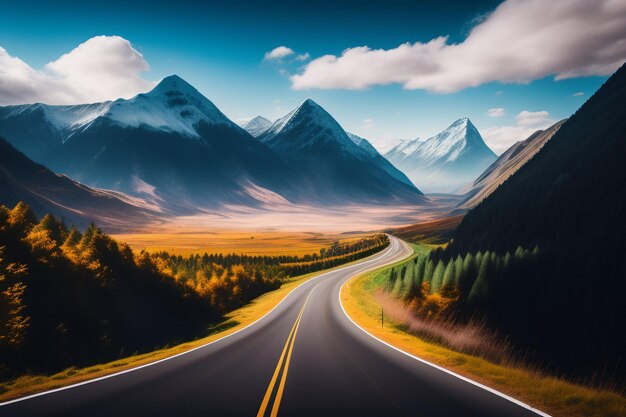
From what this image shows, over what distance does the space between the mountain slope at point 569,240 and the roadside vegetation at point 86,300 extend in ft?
102

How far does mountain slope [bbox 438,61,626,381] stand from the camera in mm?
26516

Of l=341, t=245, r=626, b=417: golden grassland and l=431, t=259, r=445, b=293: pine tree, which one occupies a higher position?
l=341, t=245, r=626, b=417: golden grassland

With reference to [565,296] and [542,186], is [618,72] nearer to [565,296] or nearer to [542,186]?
[542,186]

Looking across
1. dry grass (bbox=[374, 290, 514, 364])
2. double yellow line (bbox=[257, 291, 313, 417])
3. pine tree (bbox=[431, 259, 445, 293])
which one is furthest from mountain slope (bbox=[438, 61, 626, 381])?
double yellow line (bbox=[257, 291, 313, 417])

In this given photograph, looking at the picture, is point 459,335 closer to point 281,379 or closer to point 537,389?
point 537,389

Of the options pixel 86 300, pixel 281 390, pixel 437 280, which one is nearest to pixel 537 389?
pixel 281 390

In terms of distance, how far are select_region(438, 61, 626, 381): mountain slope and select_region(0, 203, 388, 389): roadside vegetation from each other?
3099 cm

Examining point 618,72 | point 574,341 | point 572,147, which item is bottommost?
point 574,341

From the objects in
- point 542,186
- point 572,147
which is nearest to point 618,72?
point 572,147

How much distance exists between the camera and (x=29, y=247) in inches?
998

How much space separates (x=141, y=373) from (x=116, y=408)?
3710 mm

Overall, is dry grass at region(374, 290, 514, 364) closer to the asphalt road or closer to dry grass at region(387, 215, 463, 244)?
the asphalt road

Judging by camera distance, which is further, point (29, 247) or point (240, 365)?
point (29, 247)

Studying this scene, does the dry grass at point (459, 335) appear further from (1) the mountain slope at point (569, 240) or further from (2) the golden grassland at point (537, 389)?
(1) the mountain slope at point (569, 240)
